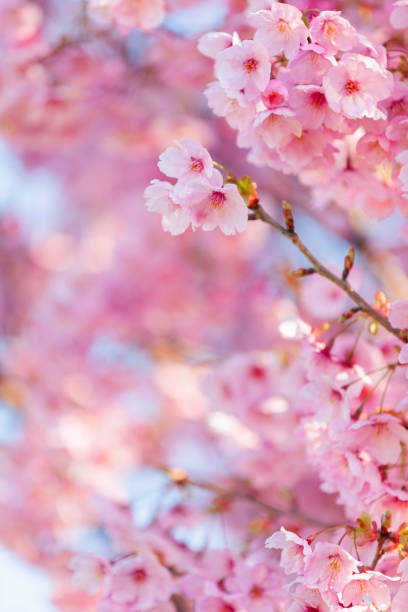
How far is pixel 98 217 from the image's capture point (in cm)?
516

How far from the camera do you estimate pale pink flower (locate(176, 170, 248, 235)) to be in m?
1.01

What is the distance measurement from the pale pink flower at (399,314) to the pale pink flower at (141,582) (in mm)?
645

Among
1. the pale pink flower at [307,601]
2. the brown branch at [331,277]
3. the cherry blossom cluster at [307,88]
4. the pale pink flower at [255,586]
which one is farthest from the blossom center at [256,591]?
the cherry blossom cluster at [307,88]

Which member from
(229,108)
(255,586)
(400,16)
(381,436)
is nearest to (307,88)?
(229,108)

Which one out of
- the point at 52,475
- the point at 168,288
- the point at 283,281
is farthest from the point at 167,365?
the point at 283,281

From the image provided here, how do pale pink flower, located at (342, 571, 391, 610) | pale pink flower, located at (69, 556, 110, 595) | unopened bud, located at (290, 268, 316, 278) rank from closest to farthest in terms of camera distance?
pale pink flower, located at (342, 571, 391, 610) → unopened bud, located at (290, 268, 316, 278) → pale pink flower, located at (69, 556, 110, 595)

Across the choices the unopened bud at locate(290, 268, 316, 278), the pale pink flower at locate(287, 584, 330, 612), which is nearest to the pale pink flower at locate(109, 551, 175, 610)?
the pale pink flower at locate(287, 584, 330, 612)

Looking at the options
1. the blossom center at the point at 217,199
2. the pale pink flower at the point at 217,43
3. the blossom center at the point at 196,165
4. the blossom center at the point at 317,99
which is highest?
the pale pink flower at the point at 217,43

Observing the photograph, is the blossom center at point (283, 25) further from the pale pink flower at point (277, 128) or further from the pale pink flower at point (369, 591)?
the pale pink flower at point (369, 591)

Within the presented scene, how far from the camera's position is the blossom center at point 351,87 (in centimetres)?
103

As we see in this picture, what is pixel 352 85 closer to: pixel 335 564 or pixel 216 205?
pixel 216 205

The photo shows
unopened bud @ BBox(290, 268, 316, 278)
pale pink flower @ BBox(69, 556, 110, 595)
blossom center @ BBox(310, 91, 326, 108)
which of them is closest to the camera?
blossom center @ BBox(310, 91, 326, 108)

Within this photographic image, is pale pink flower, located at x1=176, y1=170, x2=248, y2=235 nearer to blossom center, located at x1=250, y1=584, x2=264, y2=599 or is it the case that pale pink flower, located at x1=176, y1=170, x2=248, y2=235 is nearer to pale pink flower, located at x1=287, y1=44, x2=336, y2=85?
pale pink flower, located at x1=287, y1=44, x2=336, y2=85

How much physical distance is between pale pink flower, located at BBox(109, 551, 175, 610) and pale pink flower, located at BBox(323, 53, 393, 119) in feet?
2.91
